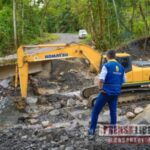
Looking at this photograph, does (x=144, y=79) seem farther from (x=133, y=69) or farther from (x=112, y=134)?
(x=112, y=134)

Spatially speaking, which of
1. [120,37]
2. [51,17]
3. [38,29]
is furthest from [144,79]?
[51,17]

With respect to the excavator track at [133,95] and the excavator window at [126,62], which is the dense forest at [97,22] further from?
the excavator window at [126,62]

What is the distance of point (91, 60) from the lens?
1402 centimetres

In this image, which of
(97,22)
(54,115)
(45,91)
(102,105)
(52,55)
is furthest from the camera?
(97,22)

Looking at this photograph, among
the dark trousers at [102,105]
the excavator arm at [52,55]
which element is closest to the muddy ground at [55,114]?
the dark trousers at [102,105]

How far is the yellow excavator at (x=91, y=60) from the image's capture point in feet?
44.5

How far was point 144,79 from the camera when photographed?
13719 mm

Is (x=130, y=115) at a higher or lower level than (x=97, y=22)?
lower

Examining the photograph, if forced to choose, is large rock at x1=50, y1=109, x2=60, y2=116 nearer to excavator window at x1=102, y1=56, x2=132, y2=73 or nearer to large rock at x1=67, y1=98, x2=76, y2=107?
large rock at x1=67, y1=98, x2=76, y2=107

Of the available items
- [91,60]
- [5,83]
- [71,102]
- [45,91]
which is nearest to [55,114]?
[71,102]

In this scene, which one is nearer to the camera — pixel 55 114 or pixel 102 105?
pixel 102 105

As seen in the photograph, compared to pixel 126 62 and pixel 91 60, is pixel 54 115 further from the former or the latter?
pixel 126 62

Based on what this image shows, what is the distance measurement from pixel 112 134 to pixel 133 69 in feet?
15.0

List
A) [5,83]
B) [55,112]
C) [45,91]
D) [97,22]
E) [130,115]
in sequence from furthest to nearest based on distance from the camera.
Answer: [97,22], [5,83], [45,91], [55,112], [130,115]
